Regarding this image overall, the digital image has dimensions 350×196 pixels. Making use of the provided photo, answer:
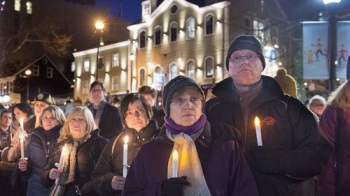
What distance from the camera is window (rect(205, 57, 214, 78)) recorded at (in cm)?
3634

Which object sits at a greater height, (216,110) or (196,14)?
(196,14)

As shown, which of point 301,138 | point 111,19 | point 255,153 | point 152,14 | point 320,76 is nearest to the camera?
point 255,153

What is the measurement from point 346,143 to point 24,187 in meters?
4.95

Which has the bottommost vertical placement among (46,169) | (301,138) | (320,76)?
(46,169)

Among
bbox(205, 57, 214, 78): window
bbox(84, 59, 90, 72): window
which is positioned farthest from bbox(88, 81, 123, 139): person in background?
bbox(84, 59, 90, 72): window

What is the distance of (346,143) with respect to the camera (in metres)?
3.38

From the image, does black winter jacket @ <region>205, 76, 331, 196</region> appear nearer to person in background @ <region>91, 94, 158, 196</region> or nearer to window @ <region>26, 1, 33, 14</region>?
person in background @ <region>91, 94, 158, 196</region>

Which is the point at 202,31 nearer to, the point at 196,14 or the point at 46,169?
the point at 196,14

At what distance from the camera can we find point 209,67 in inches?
1444

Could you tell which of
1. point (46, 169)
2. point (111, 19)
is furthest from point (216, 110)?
point (111, 19)

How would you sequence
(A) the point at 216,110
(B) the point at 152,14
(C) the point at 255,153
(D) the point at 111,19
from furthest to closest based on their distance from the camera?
1. (D) the point at 111,19
2. (B) the point at 152,14
3. (A) the point at 216,110
4. (C) the point at 255,153

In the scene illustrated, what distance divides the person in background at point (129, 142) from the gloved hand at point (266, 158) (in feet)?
5.41

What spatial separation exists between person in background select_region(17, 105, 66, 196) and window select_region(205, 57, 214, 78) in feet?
101

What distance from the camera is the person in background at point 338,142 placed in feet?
11.1
